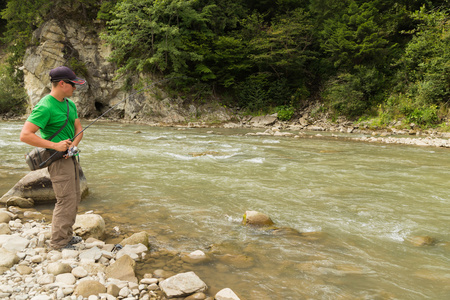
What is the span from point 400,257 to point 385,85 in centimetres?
1909

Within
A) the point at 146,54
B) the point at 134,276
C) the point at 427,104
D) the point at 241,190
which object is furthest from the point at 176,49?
the point at 134,276

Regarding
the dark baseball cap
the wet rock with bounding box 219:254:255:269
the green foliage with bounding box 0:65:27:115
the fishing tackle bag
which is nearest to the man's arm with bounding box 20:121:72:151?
the fishing tackle bag

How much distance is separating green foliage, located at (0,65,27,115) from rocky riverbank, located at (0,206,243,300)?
28.9m

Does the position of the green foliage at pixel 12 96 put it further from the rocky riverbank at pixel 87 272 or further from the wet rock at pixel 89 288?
the wet rock at pixel 89 288

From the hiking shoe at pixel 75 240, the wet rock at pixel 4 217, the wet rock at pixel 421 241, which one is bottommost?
the wet rock at pixel 421 241

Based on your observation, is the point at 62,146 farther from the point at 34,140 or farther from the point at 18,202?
the point at 18,202

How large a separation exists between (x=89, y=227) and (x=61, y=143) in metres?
1.09

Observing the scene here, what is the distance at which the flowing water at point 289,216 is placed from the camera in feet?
8.89

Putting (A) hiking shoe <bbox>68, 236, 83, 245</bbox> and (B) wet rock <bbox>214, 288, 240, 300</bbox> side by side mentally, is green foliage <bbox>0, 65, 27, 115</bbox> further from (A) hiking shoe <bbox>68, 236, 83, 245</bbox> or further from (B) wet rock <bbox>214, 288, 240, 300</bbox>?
(B) wet rock <bbox>214, 288, 240, 300</bbox>

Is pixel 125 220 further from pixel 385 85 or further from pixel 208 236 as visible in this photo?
pixel 385 85

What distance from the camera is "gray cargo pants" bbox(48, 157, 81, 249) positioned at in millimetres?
2857

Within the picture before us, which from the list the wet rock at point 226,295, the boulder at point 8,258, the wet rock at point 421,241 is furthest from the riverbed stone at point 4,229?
the wet rock at point 421,241

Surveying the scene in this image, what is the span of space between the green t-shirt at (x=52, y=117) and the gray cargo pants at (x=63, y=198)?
27 cm

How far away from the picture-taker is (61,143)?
8.89 feet
